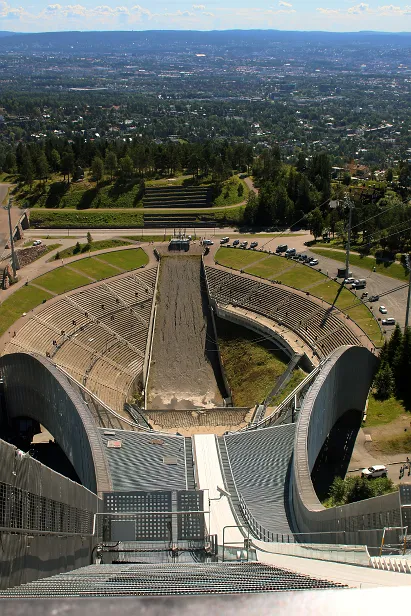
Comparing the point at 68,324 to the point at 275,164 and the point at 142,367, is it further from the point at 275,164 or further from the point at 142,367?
the point at 275,164

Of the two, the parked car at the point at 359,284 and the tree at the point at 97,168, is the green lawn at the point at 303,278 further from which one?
the tree at the point at 97,168

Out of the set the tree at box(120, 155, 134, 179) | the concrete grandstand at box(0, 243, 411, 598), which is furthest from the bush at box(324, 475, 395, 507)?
the tree at box(120, 155, 134, 179)

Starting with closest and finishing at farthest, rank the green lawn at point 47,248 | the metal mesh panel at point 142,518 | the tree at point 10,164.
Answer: the metal mesh panel at point 142,518
the green lawn at point 47,248
the tree at point 10,164

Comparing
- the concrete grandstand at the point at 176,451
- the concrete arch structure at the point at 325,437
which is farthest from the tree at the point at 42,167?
the concrete arch structure at the point at 325,437

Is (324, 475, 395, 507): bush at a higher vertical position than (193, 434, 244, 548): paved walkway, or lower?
lower

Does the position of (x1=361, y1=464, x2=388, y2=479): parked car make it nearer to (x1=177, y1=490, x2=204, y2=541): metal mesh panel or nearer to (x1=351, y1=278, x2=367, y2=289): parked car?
(x1=177, y1=490, x2=204, y2=541): metal mesh panel

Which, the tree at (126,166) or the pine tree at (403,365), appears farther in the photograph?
the tree at (126,166)

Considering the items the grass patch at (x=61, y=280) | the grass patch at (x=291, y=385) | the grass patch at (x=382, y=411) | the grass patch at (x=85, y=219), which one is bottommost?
the grass patch at (x=382, y=411)
